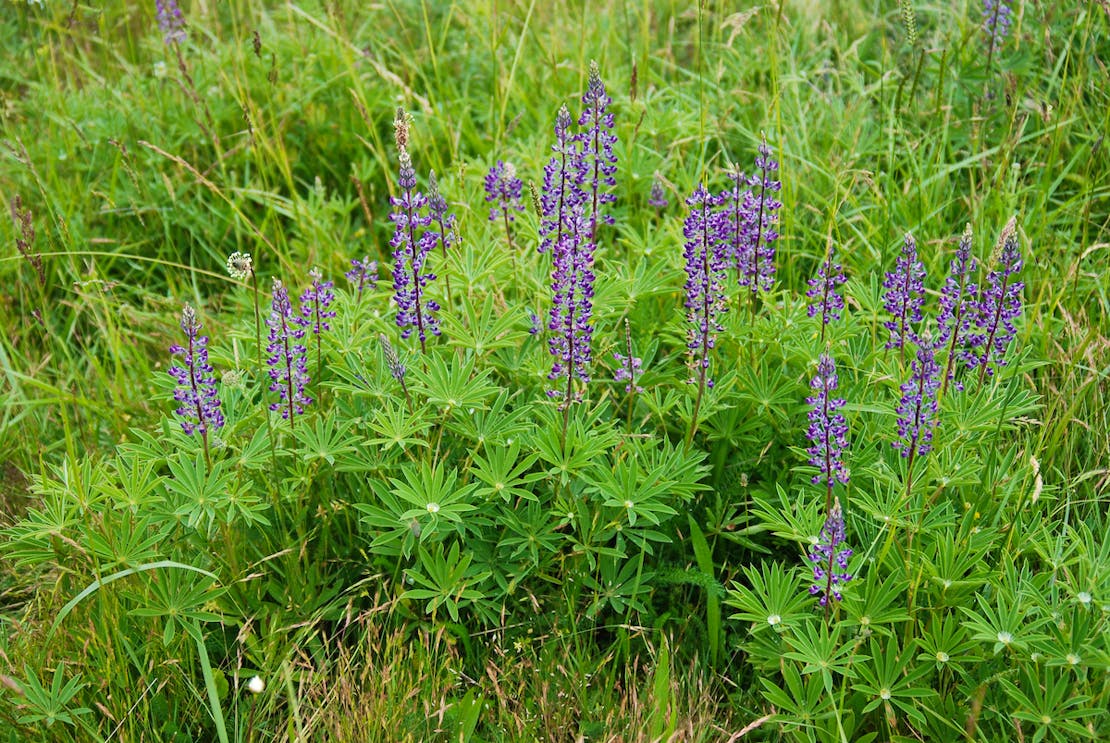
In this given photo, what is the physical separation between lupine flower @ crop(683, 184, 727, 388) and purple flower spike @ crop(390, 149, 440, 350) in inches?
26.9

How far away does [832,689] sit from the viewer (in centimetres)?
253

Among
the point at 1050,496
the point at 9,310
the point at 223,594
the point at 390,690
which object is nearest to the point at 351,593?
the point at 223,594

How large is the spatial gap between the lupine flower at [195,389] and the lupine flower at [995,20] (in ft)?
10.5

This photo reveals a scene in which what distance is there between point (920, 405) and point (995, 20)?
2.37 metres

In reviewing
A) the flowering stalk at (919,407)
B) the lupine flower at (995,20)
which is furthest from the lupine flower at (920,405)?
the lupine flower at (995,20)

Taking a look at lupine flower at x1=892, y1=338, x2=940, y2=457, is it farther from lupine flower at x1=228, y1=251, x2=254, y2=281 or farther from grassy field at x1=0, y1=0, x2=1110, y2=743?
lupine flower at x1=228, y1=251, x2=254, y2=281

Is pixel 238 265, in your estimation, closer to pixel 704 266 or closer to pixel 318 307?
pixel 318 307

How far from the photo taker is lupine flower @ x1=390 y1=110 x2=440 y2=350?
8.93 ft

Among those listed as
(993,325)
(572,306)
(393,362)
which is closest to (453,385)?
(393,362)

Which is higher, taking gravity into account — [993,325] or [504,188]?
[504,188]

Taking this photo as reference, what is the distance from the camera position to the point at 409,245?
280cm

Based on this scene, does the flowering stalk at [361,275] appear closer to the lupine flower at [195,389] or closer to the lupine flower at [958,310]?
the lupine flower at [195,389]

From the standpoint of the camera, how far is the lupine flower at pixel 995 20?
417 cm

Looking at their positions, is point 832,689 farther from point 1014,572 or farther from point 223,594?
point 223,594
